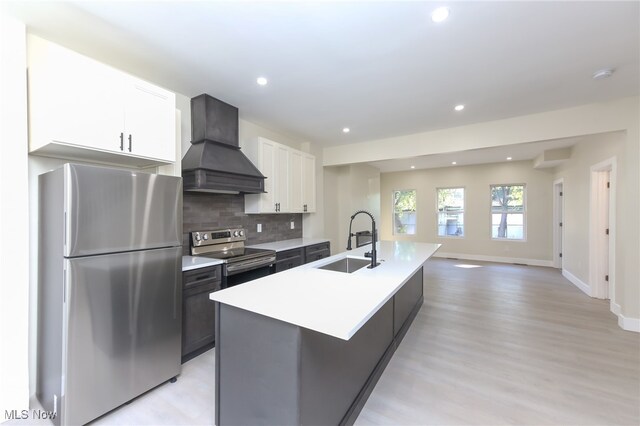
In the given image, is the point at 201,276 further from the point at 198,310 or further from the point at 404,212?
the point at 404,212

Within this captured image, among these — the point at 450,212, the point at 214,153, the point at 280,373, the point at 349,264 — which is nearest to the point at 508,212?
the point at 450,212

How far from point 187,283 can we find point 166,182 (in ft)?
2.97

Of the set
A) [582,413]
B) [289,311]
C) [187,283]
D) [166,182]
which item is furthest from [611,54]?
[187,283]

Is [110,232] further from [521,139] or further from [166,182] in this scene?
[521,139]

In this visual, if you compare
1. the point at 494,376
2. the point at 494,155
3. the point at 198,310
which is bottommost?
the point at 494,376

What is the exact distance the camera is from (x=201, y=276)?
8.07 feet

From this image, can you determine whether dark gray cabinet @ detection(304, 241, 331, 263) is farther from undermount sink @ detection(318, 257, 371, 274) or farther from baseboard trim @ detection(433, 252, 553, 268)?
baseboard trim @ detection(433, 252, 553, 268)

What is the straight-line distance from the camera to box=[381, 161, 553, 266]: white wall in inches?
257

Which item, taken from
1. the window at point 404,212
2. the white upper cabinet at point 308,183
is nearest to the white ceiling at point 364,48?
the white upper cabinet at point 308,183

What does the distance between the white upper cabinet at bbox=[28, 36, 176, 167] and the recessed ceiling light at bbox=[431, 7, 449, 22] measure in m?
2.15

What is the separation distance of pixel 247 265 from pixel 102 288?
133cm

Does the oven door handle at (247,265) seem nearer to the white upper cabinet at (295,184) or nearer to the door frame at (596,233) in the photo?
the white upper cabinet at (295,184)

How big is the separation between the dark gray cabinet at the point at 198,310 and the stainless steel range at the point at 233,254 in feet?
0.52

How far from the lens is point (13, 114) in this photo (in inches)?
68.8
